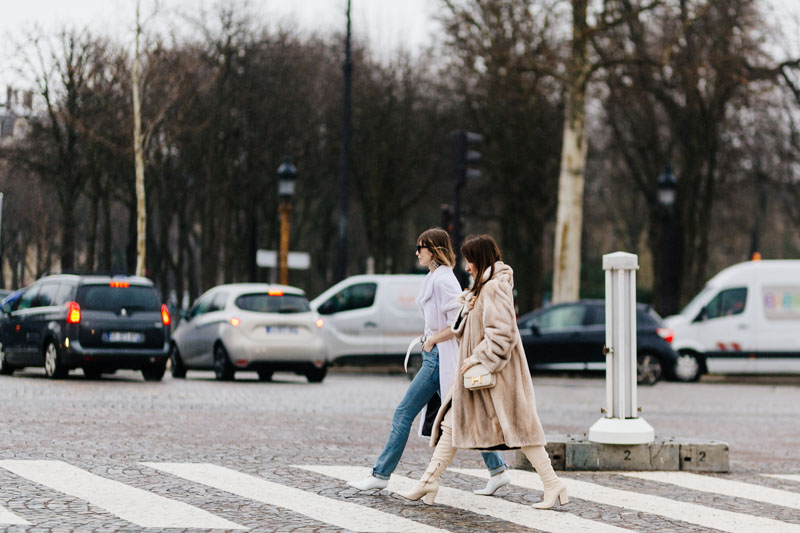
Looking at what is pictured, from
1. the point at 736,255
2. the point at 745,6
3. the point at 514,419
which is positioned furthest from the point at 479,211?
the point at 514,419

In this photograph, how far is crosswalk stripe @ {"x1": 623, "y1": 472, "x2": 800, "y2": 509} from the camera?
8.88 meters

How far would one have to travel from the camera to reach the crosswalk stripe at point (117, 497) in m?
7.32

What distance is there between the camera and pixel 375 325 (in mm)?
23578

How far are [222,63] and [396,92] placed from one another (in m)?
6.90

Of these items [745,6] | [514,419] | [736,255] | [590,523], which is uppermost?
[745,6]

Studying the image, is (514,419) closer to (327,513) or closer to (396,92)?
(327,513)

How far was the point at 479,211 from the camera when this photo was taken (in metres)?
45.9

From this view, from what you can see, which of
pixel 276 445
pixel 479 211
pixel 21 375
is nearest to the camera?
pixel 276 445

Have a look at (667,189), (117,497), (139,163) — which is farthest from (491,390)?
(139,163)

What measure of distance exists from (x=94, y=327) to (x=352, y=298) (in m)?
5.95

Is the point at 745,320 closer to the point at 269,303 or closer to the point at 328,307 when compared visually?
the point at 328,307

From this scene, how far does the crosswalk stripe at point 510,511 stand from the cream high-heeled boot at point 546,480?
6cm

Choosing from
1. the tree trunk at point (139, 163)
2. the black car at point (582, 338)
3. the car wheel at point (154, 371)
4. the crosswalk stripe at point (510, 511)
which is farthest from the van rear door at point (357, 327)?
the tree trunk at point (139, 163)

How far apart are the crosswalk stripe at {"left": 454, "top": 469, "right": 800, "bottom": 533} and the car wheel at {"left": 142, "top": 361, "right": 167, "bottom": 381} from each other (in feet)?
35.1
